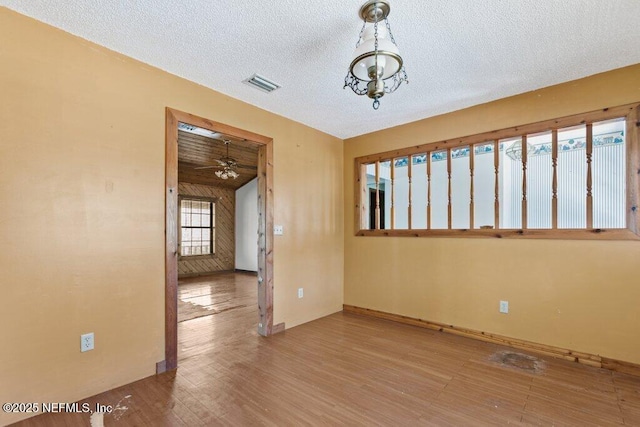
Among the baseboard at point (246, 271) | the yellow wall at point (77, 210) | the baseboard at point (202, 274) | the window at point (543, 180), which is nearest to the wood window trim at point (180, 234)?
the baseboard at point (202, 274)

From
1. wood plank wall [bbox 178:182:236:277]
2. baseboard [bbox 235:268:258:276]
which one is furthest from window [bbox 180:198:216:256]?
baseboard [bbox 235:268:258:276]

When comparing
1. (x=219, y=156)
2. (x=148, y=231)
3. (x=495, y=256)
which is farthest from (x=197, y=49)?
(x=219, y=156)

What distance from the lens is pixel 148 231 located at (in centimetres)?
244

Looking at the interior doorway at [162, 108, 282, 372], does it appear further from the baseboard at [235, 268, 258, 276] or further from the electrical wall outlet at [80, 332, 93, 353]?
the baseboard at [235, 268, 258, 276]

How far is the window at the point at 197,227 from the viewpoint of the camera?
778cm

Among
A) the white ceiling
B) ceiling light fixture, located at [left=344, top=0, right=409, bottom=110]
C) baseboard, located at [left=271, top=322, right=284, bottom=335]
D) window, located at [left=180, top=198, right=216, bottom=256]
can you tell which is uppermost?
the white ceiling

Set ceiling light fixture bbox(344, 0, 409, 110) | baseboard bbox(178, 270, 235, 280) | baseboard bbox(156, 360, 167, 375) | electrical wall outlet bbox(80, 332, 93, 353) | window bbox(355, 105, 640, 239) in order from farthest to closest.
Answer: baseboard bbox(178, 270, 235, 280), window bbox(355, 105, 640, 239), baseboard bbox(156, 360, 167, 375), electrical wall outlet bbox(80, 332, 93, 353), ceiling light fixture bbox(344, 0, 409, 110)

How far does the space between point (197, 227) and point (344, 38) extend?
7.17m

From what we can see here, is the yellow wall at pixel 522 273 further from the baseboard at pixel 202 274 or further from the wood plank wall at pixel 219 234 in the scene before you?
the wood plank wall at pixel 219 234

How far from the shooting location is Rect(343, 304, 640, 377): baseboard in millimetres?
2490

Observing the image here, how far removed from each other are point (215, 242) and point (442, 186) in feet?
20.4

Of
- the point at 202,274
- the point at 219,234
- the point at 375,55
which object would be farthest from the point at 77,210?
the point at 219,234

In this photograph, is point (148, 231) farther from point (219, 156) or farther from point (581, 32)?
point (219, 156)

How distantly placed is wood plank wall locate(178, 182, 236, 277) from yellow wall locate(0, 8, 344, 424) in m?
5.53
